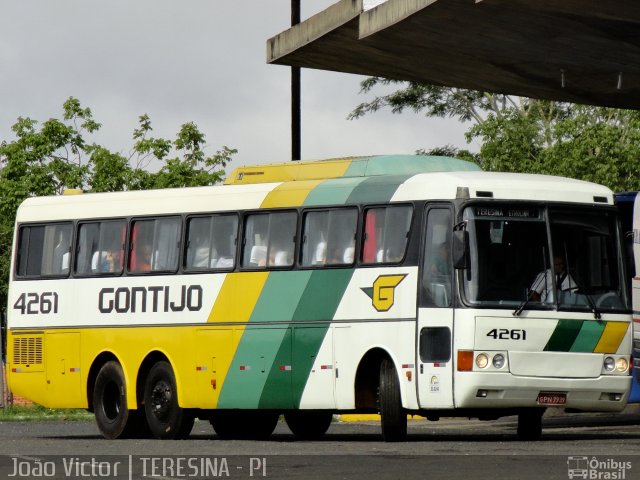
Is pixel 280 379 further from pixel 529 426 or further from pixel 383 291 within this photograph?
pixel 529 426

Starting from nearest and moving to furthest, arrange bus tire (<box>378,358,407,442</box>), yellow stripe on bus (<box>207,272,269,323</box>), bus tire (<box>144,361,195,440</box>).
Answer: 1. bus tire (<box>378,358,407,442</box>)
2. yellow stripe on bus (<box>207,272,269,323</box>)
3. bus tire (<box>144,361,195,440</box>)

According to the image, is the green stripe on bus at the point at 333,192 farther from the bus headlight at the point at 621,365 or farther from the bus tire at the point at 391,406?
the bus headlight at the point at 621,365

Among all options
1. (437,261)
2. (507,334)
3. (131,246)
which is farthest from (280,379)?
(131,246)

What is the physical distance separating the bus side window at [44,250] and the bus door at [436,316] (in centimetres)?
643

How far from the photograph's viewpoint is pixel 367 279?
20.0m

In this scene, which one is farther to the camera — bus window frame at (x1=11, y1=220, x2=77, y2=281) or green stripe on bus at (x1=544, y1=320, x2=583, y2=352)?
bus window frame at (x1=11, y1=220, x2=77, y2=281)

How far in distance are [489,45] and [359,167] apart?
20.5 ft

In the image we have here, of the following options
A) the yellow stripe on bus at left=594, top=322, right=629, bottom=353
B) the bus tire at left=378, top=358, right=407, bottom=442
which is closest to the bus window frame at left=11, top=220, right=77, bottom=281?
the bus tire at left=378, top=358, right=407, bottom=442

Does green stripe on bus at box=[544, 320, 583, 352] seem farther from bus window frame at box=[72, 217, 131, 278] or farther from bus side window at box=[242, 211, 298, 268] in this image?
bus window frame at box=[72, 217, 131, 278]

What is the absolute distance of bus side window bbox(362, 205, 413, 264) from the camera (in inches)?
778

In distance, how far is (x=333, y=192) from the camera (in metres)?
20.9

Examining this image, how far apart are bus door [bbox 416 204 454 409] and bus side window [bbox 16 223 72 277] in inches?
253

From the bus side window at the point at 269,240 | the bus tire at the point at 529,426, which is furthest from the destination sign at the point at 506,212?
the bus side window at the point at 269,240

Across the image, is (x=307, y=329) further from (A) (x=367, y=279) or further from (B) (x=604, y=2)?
(B) (x=604, y=2)
